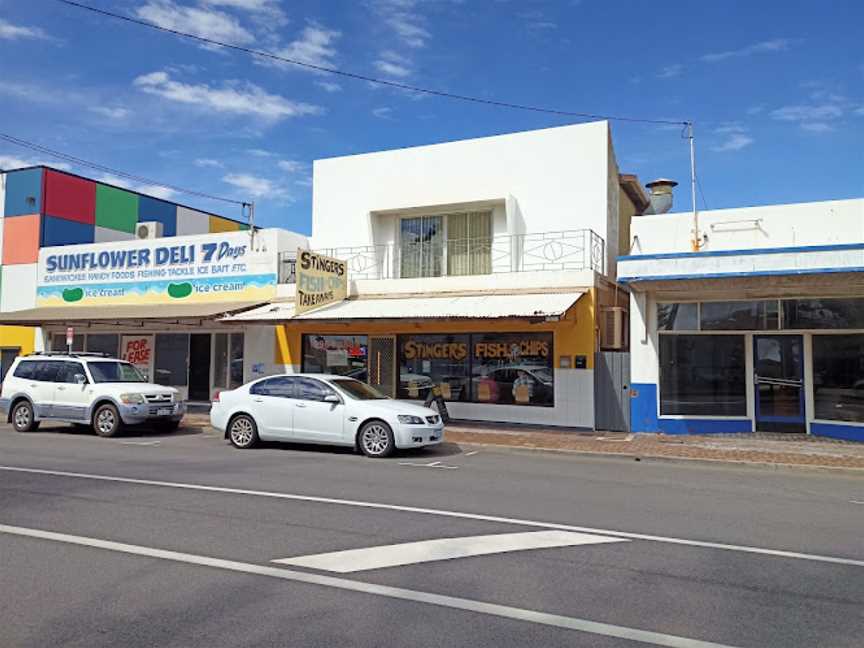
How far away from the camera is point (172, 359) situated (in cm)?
2198

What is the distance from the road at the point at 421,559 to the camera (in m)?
4.40

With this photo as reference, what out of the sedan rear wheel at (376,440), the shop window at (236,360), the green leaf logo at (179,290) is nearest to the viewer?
the sedan rear wheel at (376,440)

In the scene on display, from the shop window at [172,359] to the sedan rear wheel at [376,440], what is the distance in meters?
11.4

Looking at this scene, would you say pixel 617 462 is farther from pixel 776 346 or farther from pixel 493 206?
pixel 493 206

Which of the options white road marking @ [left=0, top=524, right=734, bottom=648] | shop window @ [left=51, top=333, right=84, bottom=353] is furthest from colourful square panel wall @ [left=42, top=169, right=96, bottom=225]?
white road marking @ [left=0, top=524, right=734, bottom=648]

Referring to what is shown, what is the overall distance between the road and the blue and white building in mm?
4804

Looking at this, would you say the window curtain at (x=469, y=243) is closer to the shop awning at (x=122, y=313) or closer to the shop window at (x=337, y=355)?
the shop window at (x=337, y=355)

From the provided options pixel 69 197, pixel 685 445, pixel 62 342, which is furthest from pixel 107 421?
pixel 69 197

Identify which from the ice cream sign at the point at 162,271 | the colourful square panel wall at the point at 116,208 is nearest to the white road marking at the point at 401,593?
the ice cream sign at the point at 162,271

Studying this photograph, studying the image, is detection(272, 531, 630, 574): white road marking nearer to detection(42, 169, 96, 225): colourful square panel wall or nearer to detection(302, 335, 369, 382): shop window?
detection(302, 335, 369, 382): shop window

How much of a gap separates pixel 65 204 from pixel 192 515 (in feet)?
73.0

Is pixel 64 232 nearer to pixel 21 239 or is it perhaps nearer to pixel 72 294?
pixel 21 239

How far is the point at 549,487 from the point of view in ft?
31.0

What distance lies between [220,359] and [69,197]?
10.2 metres
